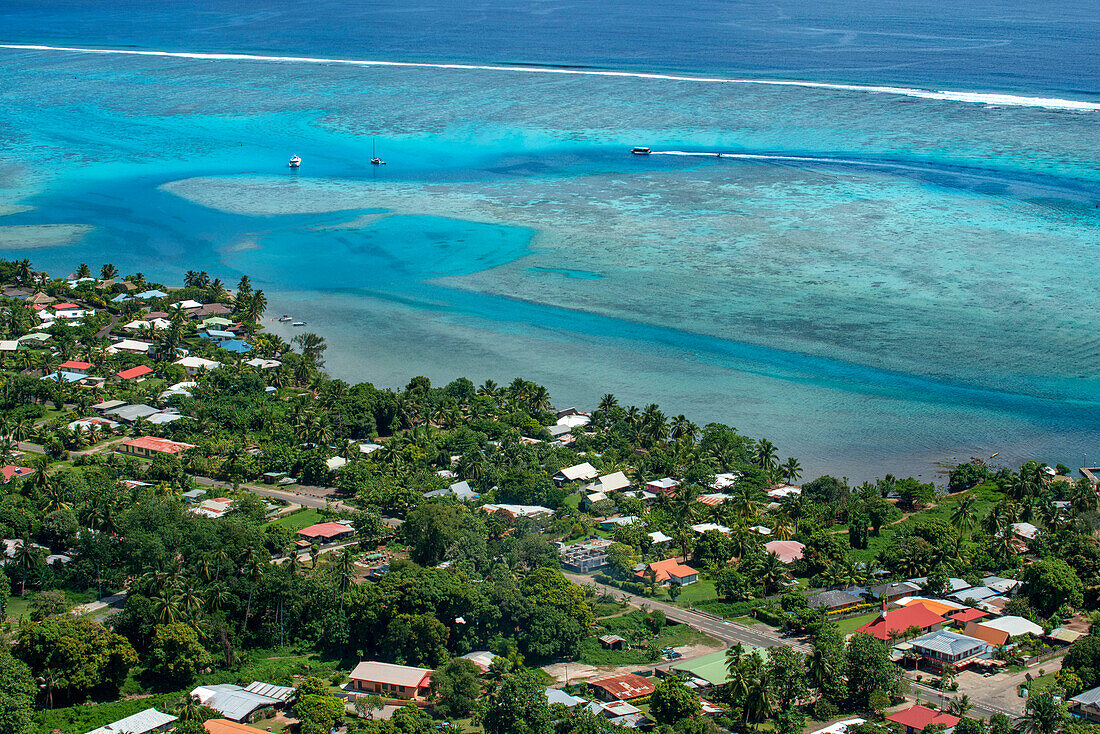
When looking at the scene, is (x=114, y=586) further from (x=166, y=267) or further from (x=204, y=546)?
(x=166, y=267)

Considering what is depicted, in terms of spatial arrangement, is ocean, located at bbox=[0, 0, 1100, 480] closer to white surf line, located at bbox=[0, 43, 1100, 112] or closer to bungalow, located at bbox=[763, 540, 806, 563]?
white surf line, located at bbox=[0, 43, 1100, 112]

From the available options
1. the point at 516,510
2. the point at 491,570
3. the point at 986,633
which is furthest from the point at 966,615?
the point at 516,510

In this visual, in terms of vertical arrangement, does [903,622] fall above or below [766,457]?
below

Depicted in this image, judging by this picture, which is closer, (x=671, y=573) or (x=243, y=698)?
(x=243, y=698)

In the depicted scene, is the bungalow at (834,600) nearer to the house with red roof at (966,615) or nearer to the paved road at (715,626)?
the paved road at (715,626)

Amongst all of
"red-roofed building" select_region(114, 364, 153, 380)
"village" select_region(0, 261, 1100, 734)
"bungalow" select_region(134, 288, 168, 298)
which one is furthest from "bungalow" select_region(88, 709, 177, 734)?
"bungalow" select_region(134, 288, 168, 298)

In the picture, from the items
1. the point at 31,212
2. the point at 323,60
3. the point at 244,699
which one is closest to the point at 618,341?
the point at 244,699

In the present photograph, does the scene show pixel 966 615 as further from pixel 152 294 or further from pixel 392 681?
pixel 152 294
